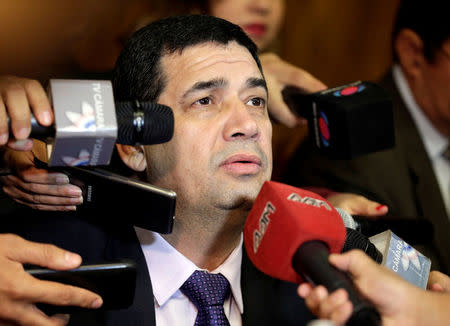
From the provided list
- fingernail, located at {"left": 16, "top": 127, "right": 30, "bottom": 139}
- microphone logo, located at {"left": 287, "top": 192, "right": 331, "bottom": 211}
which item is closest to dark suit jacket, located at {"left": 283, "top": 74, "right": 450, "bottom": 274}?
microphone logo, located at {"left": 287, "top": 192, "right": 331, "bottom": 211}

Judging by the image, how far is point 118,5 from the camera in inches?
94.3

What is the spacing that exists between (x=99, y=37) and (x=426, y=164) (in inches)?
53.5

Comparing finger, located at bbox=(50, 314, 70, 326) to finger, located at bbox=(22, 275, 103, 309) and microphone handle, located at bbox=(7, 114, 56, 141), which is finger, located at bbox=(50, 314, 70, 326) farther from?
microphone handle, located at bbox=(7, 114, 56, 141)

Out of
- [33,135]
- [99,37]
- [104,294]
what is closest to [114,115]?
[33,135]

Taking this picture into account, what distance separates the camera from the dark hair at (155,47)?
1439 millimetres

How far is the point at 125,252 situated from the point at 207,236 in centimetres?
Result: 19

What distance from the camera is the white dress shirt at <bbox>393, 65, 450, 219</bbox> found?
7.91 feet

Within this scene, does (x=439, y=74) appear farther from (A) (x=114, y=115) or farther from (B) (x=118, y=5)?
(A) (x=114, y=115)

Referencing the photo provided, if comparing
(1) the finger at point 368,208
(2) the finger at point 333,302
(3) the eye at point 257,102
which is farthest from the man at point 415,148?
(2) the finger at point 333,302

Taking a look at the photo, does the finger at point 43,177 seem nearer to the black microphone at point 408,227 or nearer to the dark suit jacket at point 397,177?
the black microphone at point 408,227

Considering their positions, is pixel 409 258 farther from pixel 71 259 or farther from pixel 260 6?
pixel 260 6

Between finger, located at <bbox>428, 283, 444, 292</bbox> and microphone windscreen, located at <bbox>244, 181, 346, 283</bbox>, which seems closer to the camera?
microphone windscreen, located at <bbox>244, 181, 346, 283</bbox>

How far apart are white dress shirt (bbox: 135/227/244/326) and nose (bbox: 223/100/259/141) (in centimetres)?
30

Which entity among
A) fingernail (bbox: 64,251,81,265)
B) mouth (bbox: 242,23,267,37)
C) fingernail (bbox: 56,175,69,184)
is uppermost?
mouth (bbox: 242,23,267,37)
